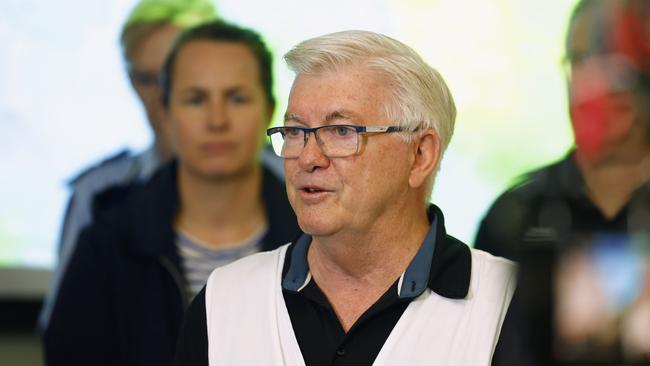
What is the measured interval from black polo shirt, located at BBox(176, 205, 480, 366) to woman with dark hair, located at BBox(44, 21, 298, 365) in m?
0.54

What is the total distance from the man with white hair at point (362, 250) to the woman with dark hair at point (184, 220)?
0.63 meters

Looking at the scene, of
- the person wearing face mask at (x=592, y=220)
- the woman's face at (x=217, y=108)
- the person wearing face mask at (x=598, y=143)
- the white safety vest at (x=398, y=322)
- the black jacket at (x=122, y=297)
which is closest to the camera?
the person wearing face mask at (x=592, y=220)

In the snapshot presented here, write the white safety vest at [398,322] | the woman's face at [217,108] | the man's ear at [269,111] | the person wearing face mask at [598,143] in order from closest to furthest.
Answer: the person wearing face mask at [598,143]
the white safety vest at [398,322]
the woman's face at [217,108]
the man's ear at [269,111]

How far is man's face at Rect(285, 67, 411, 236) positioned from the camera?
1940 mm

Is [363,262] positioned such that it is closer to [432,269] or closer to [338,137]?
[432,269]

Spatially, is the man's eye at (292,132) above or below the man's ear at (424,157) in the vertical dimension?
above

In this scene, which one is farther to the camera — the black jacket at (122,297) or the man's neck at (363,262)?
the black jacket at (122,297)

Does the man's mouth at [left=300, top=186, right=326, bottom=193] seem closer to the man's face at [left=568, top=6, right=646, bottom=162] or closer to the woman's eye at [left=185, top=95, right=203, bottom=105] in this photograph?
the man's face at [left=568, top=6, right=646, bottom=162]

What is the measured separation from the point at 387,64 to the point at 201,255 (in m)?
0.99

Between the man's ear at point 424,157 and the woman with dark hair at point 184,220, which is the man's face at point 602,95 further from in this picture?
the woman with dark hair at point 184,220

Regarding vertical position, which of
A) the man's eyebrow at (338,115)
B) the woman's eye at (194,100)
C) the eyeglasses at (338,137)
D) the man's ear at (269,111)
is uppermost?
the man's eyebrow at (338,115)

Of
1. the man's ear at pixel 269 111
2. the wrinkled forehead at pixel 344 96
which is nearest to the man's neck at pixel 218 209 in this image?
the man's ear at pixel 269 111

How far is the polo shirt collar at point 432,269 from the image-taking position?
1951mm

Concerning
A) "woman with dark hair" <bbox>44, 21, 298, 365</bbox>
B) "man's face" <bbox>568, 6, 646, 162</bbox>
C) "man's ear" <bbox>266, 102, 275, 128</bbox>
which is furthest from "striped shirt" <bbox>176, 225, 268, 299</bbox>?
"man's face" <bbox>568, 6, 646, 162</bbox>
